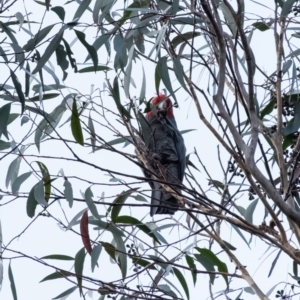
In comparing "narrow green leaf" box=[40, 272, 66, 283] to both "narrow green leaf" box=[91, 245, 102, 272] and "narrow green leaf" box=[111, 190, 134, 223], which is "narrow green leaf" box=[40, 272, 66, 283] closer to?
"narrow green leaf" box=[91, 245, 102, 272]

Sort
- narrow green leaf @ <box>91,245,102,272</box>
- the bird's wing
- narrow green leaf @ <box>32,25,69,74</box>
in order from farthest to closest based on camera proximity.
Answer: the bird's wing
narrow green leaf @ <box>91,245,102,272</box>
narrow green leaf @ <box>32,25,69,74</box>

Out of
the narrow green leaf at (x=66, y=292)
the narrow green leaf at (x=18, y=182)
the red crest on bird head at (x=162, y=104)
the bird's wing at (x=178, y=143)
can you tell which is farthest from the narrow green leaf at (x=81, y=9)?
the bird's wing at (x=178, y=143)

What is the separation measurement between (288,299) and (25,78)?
3.09 ft

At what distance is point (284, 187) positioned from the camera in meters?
1.91

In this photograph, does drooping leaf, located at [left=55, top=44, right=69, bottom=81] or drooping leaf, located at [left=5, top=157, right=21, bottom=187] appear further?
drooping leaf, located at [left=5, top=157, right=21, bottom=187]

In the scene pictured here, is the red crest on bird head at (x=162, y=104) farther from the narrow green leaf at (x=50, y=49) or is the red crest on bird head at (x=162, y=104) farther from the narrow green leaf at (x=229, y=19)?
the narrow green leaf at (x=50, y=49)

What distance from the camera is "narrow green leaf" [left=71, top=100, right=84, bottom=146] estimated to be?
1.82m

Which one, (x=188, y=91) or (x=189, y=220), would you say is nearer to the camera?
(x=188, y=91)

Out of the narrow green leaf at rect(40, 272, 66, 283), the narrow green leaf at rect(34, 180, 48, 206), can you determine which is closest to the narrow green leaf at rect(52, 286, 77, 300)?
the narrow green leaf at rect(40, 272, 66, 283)

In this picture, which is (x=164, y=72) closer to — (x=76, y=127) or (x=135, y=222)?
(x=76, y=127)

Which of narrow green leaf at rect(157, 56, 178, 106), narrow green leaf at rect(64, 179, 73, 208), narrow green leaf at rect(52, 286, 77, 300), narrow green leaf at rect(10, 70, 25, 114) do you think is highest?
narrow green leaf at rect(10, 70, 25, 114)

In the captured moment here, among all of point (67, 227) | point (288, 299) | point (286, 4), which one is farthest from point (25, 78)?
point (288, 299)

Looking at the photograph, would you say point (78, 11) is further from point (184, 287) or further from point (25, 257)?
point (184, 287)

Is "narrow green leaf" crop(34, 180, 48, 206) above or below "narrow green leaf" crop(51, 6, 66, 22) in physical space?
below
